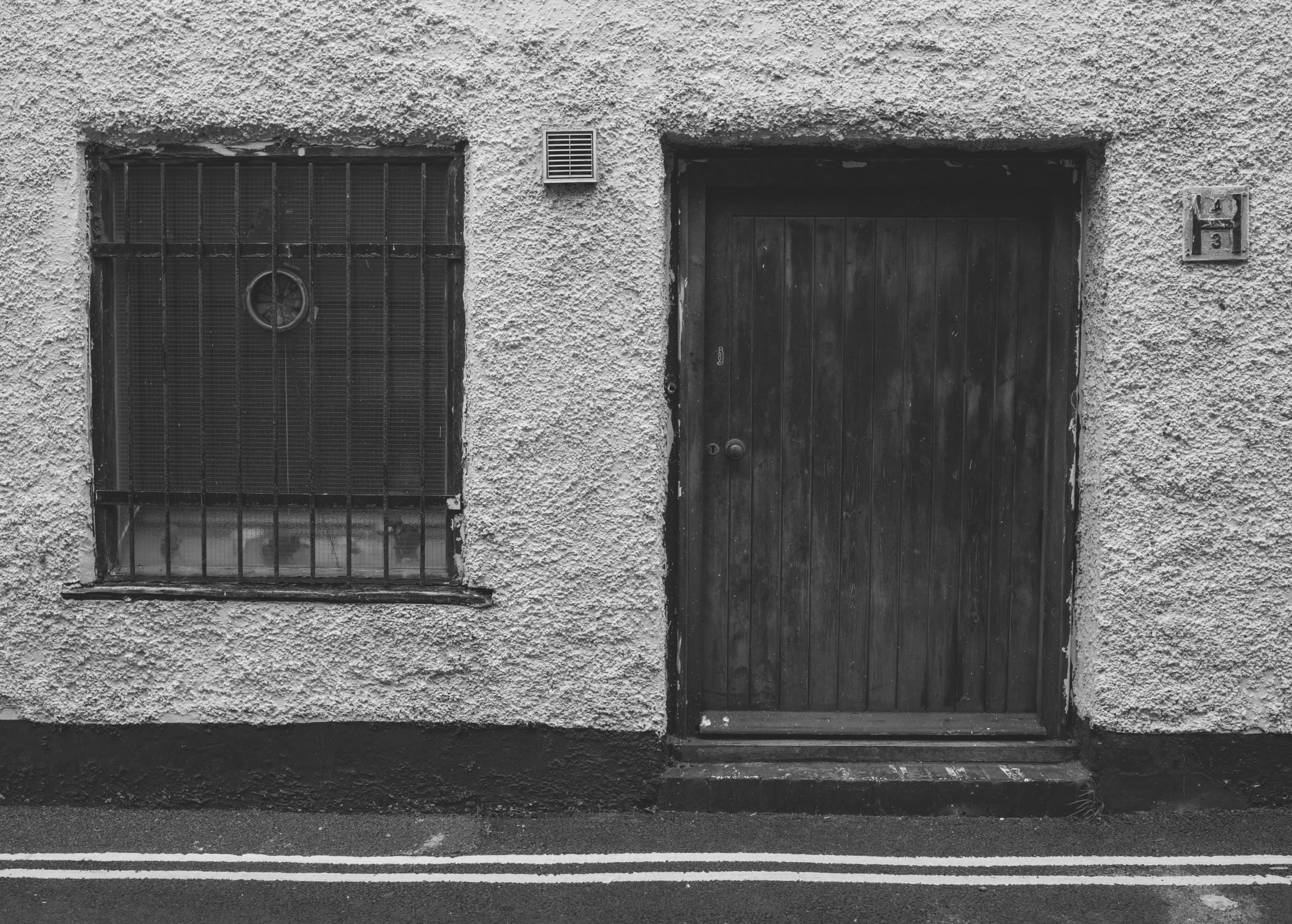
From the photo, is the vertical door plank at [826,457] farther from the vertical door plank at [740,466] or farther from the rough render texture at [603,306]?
the rough render texture at [603,306]

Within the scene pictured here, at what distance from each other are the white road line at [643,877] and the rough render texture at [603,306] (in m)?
0.57

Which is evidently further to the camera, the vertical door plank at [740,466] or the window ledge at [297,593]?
the vertical door plank at [740,466]

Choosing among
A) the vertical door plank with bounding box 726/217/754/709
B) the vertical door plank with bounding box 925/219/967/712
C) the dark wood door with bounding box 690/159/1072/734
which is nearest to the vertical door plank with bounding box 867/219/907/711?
the dark wood door with bounding box 690/159/1072/734

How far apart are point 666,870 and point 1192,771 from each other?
191 cm

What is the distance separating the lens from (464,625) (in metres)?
3.89

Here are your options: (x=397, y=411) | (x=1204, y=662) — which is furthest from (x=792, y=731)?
(x=397, y=411)

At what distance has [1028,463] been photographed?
4.07 metres

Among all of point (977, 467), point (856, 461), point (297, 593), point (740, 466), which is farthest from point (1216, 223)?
point (297, 593)

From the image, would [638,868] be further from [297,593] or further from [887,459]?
[887,459]

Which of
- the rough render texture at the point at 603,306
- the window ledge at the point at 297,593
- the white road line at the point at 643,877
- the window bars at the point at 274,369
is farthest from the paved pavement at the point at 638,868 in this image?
the window bars at the point at 274,369

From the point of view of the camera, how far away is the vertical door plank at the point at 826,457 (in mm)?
4031

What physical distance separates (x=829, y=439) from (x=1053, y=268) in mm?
1011

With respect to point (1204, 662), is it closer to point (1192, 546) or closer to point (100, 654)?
point (1192, 546)

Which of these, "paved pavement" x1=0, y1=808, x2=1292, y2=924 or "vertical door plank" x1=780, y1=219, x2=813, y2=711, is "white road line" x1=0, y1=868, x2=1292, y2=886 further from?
"vertical door plank" x1=780, y1=219, x2=813, y2=711
